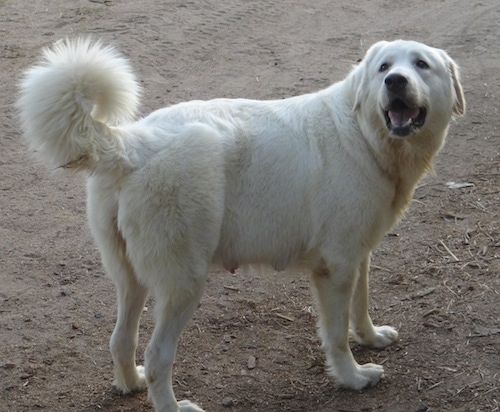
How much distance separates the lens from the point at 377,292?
5695 mm

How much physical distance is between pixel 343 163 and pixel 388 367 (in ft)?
3.92

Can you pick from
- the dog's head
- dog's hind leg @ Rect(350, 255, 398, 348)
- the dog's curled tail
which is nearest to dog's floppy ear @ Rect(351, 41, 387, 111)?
the dog's head

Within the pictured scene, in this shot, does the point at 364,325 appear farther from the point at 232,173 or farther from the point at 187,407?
the point at 232,173

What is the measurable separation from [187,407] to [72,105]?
62.5 inches

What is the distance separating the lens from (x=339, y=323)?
186 inches

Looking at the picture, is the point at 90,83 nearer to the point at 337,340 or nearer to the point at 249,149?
→ the point at 249,149

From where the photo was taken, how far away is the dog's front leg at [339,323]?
15.2 feet

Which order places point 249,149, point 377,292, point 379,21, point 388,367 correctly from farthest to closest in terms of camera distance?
point 379,21 → point 377,292 → point 388,367 → point 249,149

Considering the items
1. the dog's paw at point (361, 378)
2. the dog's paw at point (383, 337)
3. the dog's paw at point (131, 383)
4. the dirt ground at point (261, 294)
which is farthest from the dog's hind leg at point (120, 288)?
the dog's paw at point (383, 337)

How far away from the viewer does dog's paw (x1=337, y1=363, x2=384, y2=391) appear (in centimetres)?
477

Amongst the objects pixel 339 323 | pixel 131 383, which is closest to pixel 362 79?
pixel 339 323

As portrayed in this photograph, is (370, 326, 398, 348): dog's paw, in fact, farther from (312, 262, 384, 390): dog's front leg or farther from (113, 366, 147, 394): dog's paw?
(113, 366, 147, 394): dog's paw

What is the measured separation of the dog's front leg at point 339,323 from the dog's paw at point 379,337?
0.96 ft

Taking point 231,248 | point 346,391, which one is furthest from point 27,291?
point 346,391
